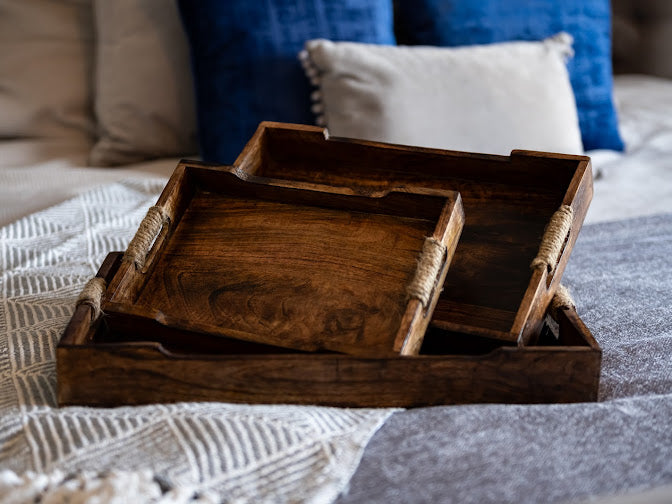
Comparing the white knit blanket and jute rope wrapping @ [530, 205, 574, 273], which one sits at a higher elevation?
jute rope wrapping @ [530, 205, 574, 273]

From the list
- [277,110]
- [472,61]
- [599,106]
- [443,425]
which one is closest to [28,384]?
[443,425]

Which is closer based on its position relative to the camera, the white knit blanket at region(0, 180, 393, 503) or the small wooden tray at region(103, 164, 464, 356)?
the white knit blanket at region(0, 180, 393, 503)

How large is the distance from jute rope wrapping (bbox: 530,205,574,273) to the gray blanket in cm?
15

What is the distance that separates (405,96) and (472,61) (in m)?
0.16

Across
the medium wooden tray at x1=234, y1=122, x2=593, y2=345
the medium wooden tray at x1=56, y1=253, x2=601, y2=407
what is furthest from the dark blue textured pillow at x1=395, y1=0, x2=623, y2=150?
the medium wooden tray at x1=56, y1=253, x2=601, y2=407

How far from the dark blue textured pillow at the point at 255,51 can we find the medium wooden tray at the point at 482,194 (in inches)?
17.0

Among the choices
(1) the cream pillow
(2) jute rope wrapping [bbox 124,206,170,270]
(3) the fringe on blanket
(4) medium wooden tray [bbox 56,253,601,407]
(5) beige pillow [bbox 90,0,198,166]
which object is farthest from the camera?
(5) beige pillow [bbox 90,0,198,166]

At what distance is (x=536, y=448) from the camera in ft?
2.15

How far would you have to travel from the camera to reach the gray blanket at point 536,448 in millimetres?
608

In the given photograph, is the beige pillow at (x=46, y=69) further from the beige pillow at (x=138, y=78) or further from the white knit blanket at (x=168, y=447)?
the white knit blanket at (x=168, y=447)

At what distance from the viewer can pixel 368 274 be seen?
795 millimetres

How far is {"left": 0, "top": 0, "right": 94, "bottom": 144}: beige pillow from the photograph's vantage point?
1.58 meters

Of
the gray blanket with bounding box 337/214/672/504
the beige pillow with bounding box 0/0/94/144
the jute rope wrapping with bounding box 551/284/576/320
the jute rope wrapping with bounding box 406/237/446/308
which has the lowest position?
the beige pillow with bounding box 0/0/94/144

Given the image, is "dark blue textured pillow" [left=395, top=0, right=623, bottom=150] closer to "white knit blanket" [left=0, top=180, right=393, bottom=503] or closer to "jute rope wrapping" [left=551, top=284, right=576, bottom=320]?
"jute rope wrapping" [left=551, top=284, right=576, bottom=320]
